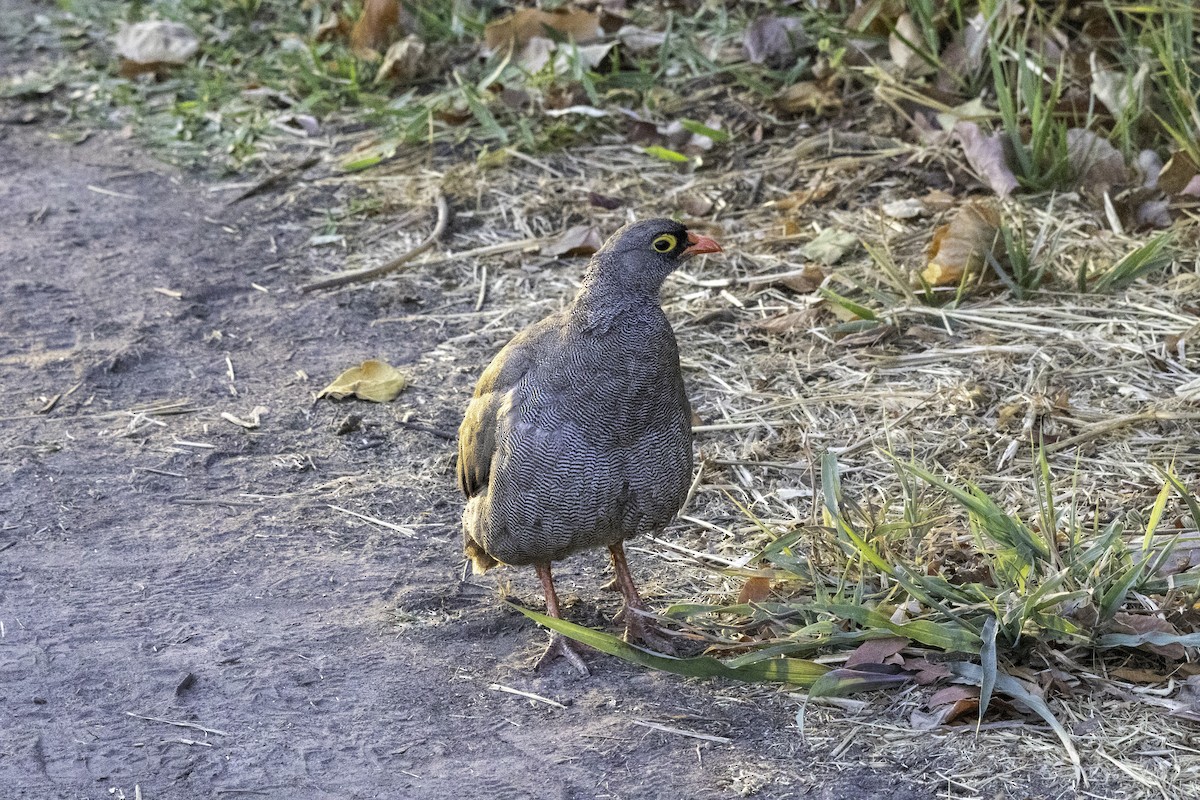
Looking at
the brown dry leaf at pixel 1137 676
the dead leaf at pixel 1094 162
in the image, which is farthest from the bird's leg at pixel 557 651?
the dead leaf at pixel 1094 162

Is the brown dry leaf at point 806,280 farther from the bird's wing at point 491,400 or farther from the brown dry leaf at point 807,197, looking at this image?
the bird's wing at point 491,400

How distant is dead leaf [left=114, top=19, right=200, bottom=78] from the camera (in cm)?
885

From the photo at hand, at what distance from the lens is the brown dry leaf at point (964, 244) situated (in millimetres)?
5832

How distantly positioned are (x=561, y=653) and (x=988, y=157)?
352 cm

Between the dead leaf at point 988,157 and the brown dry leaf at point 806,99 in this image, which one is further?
the brown dry leaf at point 806,99

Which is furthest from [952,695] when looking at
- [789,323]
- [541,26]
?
[541,26]

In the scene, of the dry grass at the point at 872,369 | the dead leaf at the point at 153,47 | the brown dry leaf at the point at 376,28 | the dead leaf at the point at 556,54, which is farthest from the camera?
the dead leaf at the point at 153,47

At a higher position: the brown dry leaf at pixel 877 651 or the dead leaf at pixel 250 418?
the brown dry leaf at pixel 877 651

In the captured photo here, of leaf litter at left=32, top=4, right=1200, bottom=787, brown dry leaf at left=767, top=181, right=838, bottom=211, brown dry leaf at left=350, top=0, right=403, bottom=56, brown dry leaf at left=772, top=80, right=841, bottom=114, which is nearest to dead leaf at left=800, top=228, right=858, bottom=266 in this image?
leaf litter at left=32, top=4, right=1200, bottom=787

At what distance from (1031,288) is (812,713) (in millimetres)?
2703

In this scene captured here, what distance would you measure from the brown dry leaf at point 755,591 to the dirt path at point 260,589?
385mm

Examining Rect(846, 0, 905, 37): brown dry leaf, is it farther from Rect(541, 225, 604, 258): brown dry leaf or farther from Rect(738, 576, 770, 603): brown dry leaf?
Rect(738, 576, 770, 603): brown dry leaf

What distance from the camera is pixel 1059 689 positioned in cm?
364

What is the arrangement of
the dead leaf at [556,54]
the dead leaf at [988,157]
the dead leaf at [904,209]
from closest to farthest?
the dead leaf at [988,157] → the dead leaf at [904,209] → the dead leaf at [556,54]
